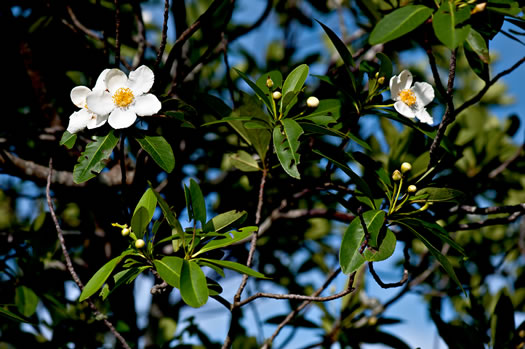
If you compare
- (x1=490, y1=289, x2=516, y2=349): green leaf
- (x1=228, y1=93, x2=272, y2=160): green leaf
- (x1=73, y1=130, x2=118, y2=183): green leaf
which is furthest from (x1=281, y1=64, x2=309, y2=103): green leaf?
(x1=490, y1=289, x2=516, y2=349): green leaf

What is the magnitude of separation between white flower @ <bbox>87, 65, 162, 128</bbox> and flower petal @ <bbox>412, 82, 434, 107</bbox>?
2.17ft

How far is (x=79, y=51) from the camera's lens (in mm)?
1671

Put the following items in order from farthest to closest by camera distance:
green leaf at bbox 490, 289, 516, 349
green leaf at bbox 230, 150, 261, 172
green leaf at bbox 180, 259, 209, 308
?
green leaf at bbox 490, 289, 516, 349, green leaf at bbox 230, 150, 261, 172, green leaf at bbox 180, 259, 209, 308

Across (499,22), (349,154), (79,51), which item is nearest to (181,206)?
(79,51)

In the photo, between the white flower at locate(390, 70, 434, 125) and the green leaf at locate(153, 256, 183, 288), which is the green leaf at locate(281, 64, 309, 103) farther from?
the green leaf at locate(153, 256, 183, 288)

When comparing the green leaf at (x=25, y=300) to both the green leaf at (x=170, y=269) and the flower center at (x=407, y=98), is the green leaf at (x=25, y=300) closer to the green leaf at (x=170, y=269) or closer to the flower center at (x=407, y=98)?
the green leaf at (x=170, y=269)

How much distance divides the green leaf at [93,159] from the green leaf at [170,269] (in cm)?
24

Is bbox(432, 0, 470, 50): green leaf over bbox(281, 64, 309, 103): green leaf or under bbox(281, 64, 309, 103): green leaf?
under

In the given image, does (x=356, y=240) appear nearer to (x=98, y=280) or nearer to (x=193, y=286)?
(x=193, y=286)

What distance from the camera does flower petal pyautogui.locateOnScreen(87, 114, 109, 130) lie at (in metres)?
1.08

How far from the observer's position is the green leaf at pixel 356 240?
3.25 feet

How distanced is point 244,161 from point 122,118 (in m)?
0.43

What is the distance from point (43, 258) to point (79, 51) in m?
0.72

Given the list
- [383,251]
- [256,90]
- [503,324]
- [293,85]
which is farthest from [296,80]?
[503,324]
